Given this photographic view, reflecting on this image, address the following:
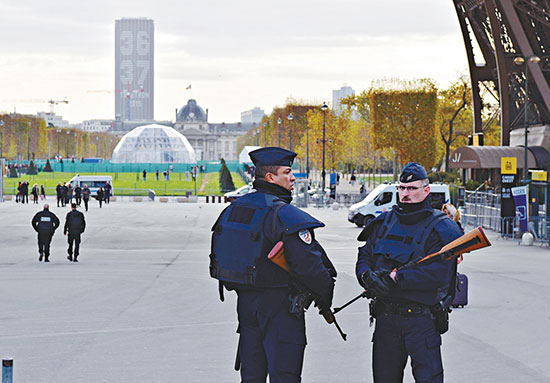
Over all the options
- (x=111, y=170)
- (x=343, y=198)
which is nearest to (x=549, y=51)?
(x=343, y=198)

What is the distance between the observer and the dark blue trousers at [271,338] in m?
5.89

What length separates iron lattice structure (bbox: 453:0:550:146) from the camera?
136 ft

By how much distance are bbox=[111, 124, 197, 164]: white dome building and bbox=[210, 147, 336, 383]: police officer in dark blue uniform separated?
14455 cm

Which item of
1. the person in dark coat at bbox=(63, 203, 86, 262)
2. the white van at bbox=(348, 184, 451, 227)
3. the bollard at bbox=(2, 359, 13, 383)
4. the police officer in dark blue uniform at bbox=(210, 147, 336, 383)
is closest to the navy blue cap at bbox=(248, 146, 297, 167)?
the police officer in dark blue uniform at bbox=(210, 147, 336, 383)

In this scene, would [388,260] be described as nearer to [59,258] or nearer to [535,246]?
[59,258]

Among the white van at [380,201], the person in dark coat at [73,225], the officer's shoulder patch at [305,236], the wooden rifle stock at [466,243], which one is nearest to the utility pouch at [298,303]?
the officer's shoulder patch at [305,236]

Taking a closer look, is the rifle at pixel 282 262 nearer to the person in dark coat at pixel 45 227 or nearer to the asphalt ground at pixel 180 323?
the asphalt ground at pixel 180 323

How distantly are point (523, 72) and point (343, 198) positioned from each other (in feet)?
51.2

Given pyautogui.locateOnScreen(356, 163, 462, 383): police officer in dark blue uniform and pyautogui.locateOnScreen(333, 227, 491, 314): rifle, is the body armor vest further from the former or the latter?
pyautogui.locateOnScreen(333, 227, 491, 314): rifle

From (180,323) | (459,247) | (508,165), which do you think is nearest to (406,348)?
(459,247)

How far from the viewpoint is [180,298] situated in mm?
15297

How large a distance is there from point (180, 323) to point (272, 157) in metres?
6.89

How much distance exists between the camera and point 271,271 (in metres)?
5.97

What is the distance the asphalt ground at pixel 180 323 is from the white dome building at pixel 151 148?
127092mm
